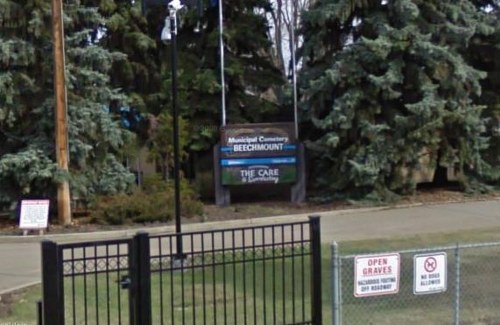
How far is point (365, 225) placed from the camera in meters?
16.8

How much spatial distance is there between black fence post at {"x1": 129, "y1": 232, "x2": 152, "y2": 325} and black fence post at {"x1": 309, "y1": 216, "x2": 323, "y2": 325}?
5.05ft

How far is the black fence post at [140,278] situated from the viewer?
597 centimetres

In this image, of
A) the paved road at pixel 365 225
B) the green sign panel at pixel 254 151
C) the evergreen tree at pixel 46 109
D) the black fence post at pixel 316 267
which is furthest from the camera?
the green sign panel at pixel 254 151

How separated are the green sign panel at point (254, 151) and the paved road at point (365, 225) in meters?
2.64

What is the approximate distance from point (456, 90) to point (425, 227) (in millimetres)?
6003

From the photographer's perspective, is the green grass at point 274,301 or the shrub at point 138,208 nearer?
the green grass at point 274,301

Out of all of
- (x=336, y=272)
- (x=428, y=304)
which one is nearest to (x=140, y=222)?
(x=428, y=304)

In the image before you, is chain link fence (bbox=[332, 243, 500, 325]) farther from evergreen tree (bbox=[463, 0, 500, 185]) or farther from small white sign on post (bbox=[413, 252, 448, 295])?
evergreen tree (bbox=[463, 0, 500, 185])

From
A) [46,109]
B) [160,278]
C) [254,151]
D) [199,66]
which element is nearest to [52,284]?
[160,278]

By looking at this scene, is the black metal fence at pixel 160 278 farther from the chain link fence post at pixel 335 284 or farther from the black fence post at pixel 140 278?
the chain link fence post at pixel 335 284

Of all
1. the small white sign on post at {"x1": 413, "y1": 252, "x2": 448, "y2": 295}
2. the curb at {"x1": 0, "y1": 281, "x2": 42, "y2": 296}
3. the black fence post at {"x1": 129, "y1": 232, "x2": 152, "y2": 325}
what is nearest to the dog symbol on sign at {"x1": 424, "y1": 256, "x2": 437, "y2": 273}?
the small white sign on post at {"x1": 413, "y1": 252, "x2": 448, "y2": 295}

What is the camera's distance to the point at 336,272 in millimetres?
6395

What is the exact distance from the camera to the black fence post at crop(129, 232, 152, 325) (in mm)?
5969

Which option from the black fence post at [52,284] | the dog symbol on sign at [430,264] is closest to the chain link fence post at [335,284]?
the dog symbol on sign at [430,264]
